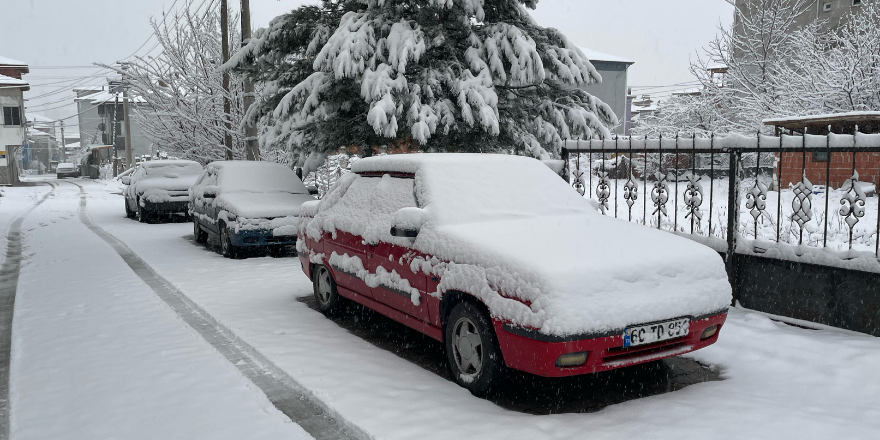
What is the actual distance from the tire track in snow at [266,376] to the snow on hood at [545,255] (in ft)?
3.70

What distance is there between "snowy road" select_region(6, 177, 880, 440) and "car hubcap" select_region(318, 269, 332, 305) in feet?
0.65

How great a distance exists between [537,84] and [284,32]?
4.44 meters

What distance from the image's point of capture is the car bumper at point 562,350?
371 cm

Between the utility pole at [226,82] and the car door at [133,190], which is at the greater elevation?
the utility pole at [226,82]

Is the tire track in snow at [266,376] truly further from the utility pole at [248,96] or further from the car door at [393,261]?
the utility pole at [248,96]

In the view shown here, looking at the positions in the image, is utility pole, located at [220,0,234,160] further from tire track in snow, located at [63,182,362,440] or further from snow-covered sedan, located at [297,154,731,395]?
snow-covered sedan, located at [297,154,731,395]

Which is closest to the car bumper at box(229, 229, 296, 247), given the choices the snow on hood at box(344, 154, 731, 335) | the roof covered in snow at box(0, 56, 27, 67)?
the snow on hood at box(344, 154, 731, 335)

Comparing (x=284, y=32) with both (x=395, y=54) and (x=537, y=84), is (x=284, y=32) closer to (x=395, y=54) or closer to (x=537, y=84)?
(x=395, y=54)

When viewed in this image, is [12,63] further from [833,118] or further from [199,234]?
[833,118]

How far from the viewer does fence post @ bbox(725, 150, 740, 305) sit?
20.1 feet

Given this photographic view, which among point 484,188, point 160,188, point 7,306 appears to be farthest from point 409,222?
point 160,188

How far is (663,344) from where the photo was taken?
4078mm

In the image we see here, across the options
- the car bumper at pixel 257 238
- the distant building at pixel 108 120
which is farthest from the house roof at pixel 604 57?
the car bumper at pixel 257 238

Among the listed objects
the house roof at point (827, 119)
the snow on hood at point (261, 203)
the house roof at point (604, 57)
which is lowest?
the snow on hood at point (261, 203)
